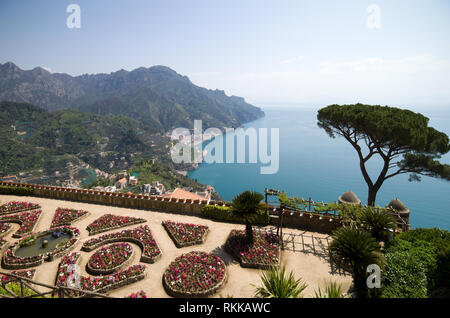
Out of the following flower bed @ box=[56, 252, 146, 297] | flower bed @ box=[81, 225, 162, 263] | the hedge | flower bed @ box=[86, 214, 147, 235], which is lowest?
flower bed @ box=[56, 252, 146, 297]

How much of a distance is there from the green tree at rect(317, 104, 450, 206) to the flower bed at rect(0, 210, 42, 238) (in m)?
24.3

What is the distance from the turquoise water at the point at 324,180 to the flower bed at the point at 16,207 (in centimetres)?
7511

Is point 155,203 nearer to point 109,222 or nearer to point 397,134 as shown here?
point 109,222

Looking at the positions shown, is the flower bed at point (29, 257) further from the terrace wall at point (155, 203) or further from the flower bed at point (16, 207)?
the flower bed at point (16, 207)

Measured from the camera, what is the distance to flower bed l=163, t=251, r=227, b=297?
32.7ft

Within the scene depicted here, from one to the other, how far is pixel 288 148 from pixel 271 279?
143792 millimetres

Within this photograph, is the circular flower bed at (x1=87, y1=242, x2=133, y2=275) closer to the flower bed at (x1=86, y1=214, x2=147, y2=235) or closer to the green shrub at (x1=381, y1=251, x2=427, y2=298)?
the flower bed at (x1=86, y1=214, x2=147, y2=235)

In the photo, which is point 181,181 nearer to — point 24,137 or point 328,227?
point 328,227

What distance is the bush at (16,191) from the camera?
21.3m

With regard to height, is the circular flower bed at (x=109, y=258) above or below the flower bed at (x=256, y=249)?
below

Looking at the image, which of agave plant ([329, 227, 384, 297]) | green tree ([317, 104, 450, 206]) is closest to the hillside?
green tree ([317, 104, 450, 206])

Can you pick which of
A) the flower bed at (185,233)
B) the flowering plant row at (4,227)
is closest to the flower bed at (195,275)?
the flower bed at (185,233)

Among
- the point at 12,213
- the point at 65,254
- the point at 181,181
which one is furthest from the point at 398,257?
the point at 181,181

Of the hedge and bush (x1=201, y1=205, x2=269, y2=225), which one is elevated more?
the hedge
